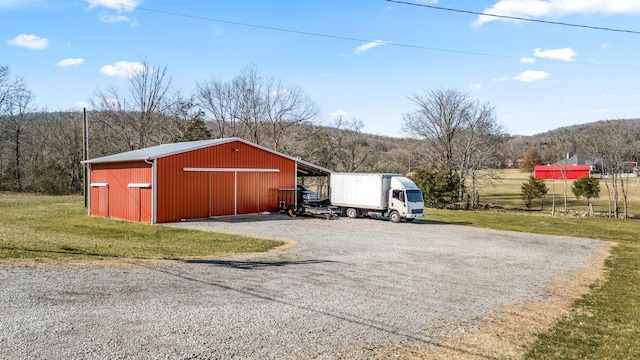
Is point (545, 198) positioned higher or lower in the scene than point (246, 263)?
higher

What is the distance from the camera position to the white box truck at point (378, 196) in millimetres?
21688

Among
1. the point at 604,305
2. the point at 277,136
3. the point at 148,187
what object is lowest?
the point at 604,305

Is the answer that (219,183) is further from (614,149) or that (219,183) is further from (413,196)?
(614,149)

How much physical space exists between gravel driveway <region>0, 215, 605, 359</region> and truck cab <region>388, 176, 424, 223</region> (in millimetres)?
7922

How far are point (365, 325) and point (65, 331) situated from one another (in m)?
3.86

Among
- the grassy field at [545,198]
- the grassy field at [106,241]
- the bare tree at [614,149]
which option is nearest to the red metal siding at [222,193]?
the grassy field at [106,241]

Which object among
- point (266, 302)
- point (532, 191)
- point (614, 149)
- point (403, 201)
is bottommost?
point (266, 302)

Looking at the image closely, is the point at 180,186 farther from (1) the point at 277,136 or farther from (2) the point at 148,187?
(1) the point at 277,136

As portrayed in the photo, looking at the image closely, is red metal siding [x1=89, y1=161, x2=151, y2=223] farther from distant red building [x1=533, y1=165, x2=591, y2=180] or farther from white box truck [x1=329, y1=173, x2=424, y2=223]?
distant red building [x1=533, y1=165, x2=591, y2=180]

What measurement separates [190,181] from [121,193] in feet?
12.4

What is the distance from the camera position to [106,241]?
1466 centimetres

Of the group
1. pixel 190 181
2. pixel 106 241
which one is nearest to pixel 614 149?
pixel 190 181

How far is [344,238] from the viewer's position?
16344mm

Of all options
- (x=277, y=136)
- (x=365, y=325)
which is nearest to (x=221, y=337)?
(x=365, y=325)
